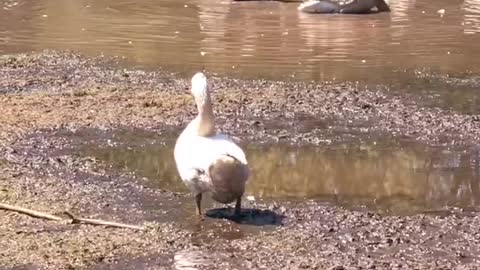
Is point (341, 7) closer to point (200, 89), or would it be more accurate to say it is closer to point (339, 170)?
point (339, 170)

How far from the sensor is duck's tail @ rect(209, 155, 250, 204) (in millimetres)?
6973

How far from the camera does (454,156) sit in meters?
8.90

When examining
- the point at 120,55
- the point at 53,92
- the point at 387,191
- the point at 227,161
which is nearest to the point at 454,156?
the point at 387,191

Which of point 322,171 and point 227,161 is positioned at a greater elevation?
point 227,161

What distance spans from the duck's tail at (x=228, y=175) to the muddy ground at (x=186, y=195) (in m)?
0.25

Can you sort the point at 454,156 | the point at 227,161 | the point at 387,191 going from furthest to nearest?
the point at 454,156, the point at 387,191, the point at 227,161

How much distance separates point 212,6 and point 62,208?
1214 centimetres

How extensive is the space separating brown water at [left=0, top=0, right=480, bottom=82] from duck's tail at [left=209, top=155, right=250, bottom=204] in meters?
5.35

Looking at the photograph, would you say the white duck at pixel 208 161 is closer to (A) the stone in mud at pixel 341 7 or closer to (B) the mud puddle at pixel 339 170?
(B) the mud puddle at pixel 339 170

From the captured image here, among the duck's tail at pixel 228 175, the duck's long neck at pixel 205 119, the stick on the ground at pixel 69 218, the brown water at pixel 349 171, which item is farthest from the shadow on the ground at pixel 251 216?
the stick on the ground at pixel 69 218

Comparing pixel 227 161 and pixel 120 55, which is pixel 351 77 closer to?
pixel 120 55

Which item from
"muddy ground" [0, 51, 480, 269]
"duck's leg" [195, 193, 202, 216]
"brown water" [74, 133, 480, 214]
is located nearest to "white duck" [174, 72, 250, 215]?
"duck's leg" [195, 193, 202, 216]

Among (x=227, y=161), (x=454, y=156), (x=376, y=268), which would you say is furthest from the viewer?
(x=454, y=156)

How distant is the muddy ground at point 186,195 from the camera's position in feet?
21.1
